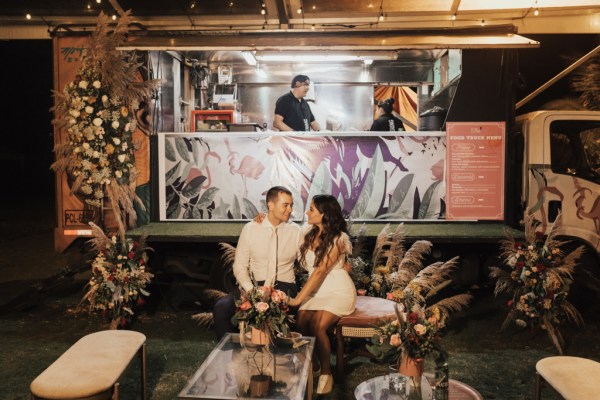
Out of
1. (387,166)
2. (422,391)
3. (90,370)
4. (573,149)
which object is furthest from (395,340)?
(573,149)

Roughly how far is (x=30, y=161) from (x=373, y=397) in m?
36.1

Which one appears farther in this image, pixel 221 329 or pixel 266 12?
pixel 266 12

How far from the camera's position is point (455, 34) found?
6191 mm

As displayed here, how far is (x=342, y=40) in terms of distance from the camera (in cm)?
611

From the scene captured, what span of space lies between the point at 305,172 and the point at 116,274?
8.16 feet

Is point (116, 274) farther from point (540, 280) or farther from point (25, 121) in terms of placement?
point (25, 121)

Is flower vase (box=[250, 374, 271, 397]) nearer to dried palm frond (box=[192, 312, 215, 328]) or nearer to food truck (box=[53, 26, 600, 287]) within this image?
dried palm frond (box=[192, 312, 215, 328])

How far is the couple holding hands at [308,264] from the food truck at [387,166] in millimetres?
991

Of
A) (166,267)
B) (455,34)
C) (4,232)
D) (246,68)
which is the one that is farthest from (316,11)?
(4,232)

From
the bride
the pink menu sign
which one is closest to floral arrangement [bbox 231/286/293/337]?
the bride

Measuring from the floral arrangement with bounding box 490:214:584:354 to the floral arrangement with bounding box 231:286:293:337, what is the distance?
99.8 inches

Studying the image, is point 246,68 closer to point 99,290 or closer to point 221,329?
point 99,290

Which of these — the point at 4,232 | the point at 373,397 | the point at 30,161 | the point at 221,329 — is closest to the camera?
the point at 373,397

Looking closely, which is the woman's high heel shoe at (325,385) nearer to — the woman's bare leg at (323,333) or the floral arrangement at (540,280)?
the woman's bare leg at (323,333)
